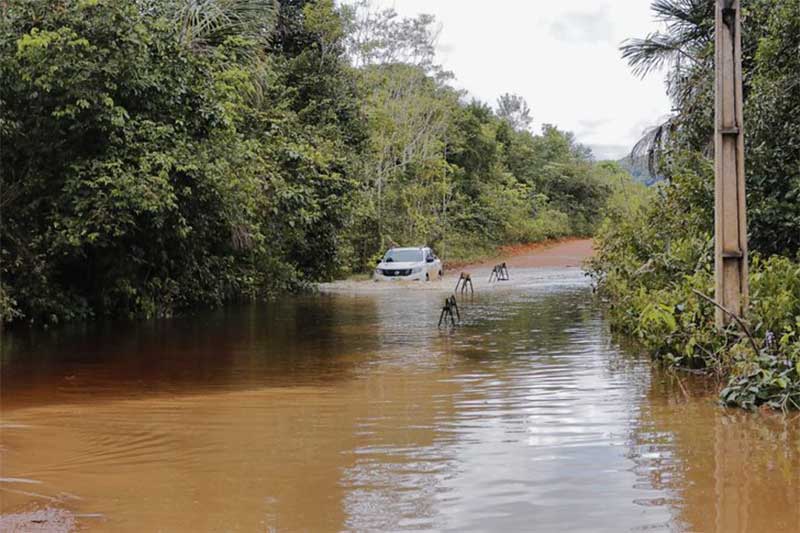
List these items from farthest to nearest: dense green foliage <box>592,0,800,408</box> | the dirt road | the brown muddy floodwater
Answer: the dirt road
dense green foliage <box>592,0,800,408</box>
the brown muddy floodwater

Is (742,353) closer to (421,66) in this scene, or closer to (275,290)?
(275,290)

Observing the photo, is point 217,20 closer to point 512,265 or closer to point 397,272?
point 397,272

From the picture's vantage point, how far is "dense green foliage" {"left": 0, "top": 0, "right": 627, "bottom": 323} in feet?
49.8

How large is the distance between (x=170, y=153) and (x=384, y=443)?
10758mm

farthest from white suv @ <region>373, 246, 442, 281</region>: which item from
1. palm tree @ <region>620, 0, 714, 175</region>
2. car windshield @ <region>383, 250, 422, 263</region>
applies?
palm tree @ <region>620, 0, 714, 175</region>

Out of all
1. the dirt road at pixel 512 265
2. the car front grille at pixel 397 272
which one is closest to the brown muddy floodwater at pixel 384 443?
the dirt road at pixel 512 265

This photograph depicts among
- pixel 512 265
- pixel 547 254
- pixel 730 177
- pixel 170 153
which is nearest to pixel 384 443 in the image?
pixel 730 177

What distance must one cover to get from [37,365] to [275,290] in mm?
13939

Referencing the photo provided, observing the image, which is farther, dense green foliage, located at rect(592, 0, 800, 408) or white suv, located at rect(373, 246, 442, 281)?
white suv, located at rect(373, 246, 442, 281)

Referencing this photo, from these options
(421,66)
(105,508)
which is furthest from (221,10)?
(421,66)

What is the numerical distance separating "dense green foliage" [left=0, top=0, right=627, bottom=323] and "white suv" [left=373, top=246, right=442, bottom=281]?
1567mm

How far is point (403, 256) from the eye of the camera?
2994 centimetres

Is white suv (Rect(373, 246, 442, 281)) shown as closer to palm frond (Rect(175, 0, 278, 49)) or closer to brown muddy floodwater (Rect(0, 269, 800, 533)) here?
palm frond (Rect(175, 0, 278, 49))

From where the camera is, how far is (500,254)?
48531 mm
